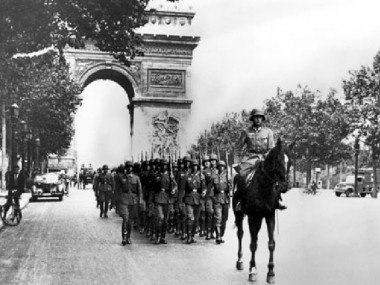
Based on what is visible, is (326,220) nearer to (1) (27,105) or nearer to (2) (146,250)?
(2) (146,250)

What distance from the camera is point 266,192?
10016 mm

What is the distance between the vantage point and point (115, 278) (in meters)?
9.83

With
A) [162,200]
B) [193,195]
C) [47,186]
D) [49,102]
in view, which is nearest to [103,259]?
[162,200]

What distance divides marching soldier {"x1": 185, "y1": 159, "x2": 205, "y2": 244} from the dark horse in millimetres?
4416

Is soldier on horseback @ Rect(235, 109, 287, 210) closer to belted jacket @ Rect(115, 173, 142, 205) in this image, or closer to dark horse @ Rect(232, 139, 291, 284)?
dark horse @ Rect(232, 139, 291, 284)

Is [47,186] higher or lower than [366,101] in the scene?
lower

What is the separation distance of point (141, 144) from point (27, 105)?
13.7 m

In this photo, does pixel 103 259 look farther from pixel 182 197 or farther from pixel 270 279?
pixel 182 197

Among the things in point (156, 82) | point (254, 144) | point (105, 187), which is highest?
point (156, 82)

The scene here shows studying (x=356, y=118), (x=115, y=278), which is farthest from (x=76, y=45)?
(x=356, y=118)

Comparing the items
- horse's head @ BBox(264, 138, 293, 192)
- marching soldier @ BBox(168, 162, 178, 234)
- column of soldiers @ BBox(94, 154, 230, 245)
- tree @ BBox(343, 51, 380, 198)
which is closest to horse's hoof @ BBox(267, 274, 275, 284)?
horse's head @ BBox(264, 138, 293, 192)

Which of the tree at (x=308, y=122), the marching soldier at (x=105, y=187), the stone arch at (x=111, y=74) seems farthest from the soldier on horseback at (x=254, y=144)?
the tree at (x=308, y=122)

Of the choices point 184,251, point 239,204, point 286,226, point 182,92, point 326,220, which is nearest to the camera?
point 239,204

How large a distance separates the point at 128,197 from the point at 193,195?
1.44 metres
